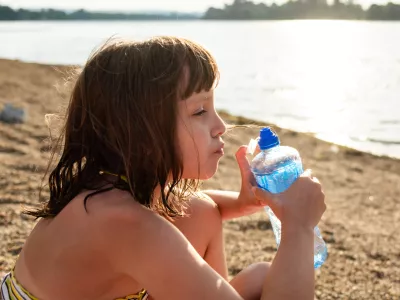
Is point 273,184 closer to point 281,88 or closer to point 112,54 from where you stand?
point 112,54

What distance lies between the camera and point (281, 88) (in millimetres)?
17453

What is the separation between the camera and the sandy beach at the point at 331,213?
340 centimetres

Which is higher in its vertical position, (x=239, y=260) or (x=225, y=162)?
(x=239, y=260)

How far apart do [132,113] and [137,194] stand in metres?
0.22

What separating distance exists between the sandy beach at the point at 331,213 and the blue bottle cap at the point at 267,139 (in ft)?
1.31

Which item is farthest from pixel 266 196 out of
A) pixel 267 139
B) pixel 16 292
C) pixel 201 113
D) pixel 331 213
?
pixel 331 213

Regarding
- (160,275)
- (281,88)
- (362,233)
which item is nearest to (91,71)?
(160,275)

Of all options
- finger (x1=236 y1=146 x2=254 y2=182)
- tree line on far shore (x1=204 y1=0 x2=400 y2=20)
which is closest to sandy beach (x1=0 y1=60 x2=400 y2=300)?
finger (x1=236 y1=146 x2=254 y2=182)

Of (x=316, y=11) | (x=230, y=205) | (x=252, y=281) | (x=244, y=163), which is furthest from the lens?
(x=316, y=11)

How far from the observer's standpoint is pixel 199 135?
180 cm

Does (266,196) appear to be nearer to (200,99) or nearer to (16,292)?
(200,99)

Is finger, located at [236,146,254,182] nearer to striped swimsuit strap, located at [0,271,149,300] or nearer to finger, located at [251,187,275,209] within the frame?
finger, located at [251,187,275,209]

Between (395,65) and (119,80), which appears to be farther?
(395,65)

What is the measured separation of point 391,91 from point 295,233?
1451 cm
